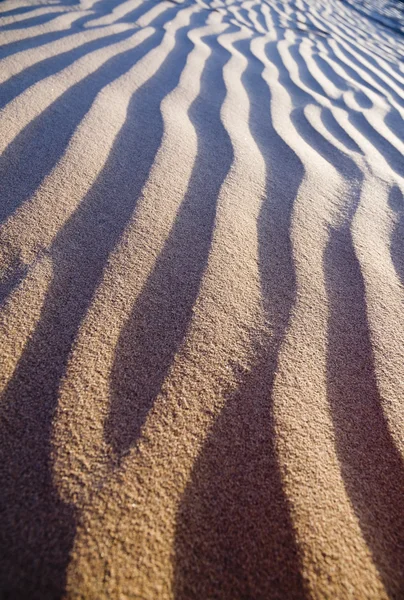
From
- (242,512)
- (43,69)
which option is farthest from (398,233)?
(43,69)

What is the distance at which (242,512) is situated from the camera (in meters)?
0.58

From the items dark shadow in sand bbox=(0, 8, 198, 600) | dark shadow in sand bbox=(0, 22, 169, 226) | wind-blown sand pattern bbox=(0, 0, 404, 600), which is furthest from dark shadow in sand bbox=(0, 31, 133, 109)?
dark shadow in sand bbox=(0, 8, 198, 600)

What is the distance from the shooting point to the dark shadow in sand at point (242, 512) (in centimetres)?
52

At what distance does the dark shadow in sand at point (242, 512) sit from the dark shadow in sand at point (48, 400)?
0.17 meters

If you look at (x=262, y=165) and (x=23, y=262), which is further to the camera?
(x=262, y=165)

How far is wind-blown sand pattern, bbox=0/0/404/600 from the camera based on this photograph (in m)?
0.54

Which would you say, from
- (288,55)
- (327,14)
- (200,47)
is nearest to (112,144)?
(200,47)

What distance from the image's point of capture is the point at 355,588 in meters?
0.53

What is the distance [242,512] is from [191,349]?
32cm

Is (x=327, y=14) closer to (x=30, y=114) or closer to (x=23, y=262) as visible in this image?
(x=30, y=114)

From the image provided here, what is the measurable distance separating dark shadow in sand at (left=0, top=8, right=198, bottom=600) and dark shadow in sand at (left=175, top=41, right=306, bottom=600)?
0.57 ft

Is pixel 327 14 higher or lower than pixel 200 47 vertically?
higher

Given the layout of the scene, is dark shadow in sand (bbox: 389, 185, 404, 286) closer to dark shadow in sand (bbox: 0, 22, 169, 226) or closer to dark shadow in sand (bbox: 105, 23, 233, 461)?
dark shadow in sand (bbox: 105, 23, 233, 461)

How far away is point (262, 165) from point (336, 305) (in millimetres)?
723
